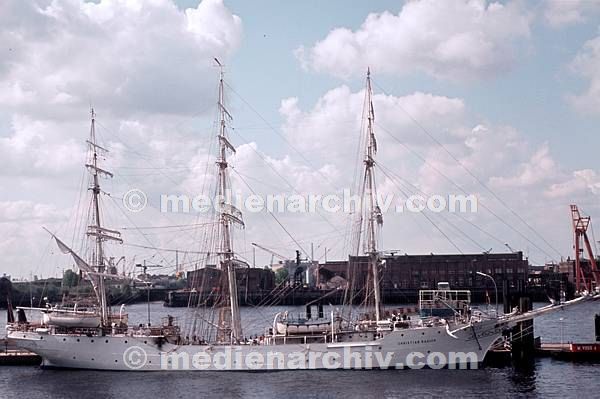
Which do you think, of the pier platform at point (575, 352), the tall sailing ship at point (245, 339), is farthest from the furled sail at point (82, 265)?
the pier platform at point (575, 352)

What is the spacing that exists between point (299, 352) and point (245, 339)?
5.29 meters

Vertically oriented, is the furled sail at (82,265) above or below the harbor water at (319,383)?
above

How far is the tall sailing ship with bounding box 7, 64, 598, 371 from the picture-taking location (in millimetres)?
59812

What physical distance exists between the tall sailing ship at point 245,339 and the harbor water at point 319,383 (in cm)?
115

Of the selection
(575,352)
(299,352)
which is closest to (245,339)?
(299,352)

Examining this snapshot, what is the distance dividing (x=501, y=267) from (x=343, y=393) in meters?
124

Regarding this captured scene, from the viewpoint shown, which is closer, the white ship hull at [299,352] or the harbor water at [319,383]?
the harbor water at [319,383]

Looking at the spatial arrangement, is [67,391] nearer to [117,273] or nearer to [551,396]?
[117,273]

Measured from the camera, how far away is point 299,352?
198 ft

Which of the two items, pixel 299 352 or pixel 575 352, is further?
pixel 575 352

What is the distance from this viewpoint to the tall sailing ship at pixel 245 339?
59812 mm

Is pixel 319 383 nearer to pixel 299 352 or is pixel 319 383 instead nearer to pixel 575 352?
pixel 299 352

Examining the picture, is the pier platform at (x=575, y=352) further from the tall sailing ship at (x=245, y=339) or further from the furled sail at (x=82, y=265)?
the furled sail at (x=82, y=265)

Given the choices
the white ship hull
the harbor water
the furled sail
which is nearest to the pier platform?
the harbor water
